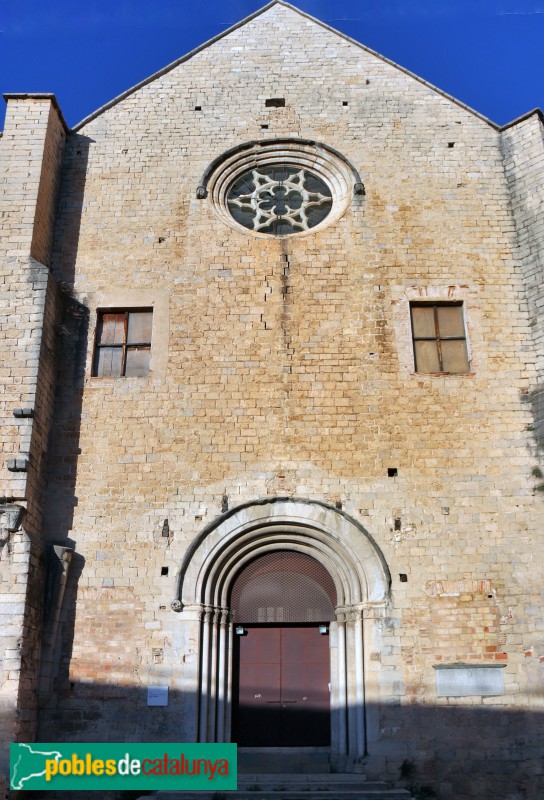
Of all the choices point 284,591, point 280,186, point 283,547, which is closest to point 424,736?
point 284,591

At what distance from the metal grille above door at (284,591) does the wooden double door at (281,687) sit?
Result: 0.77ft

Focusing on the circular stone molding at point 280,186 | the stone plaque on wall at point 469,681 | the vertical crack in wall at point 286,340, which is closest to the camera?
the stone plaque on wall at point 469,681

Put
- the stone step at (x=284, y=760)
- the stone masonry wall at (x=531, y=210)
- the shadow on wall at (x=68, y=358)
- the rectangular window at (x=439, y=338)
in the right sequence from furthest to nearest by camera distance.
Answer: the rectangular window at (x=439, y=338) → the stone masonry wall at (x=531, y=210) → the shadow on wall at (x=68, y=358) → the stone step at (x=284, y=760)

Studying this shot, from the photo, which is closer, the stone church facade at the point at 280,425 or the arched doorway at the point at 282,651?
the stone church facade at the point at 280,425

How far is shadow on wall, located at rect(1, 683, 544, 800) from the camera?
8445 mm

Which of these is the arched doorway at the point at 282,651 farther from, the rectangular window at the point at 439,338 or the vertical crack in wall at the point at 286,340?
the rectangular window at the point at 439,338

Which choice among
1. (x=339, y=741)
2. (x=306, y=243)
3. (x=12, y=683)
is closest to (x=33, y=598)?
(x=12, y=683)

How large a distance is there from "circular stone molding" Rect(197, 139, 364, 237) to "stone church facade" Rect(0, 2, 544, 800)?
4 cm

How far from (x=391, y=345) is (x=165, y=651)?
182 inches

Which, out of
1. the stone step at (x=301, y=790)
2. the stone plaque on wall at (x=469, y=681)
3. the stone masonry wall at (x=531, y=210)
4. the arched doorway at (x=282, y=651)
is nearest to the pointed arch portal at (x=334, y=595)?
the arched doorway at (x=282, y=651)

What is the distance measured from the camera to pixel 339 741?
8.91 meters

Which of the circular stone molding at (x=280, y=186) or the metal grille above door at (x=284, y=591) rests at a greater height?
the circular stone molding at (x=280, y=186)

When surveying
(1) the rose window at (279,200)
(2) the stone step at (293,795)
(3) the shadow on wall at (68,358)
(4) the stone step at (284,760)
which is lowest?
(2) the stone step at (293,795)

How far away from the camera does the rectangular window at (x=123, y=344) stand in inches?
414
